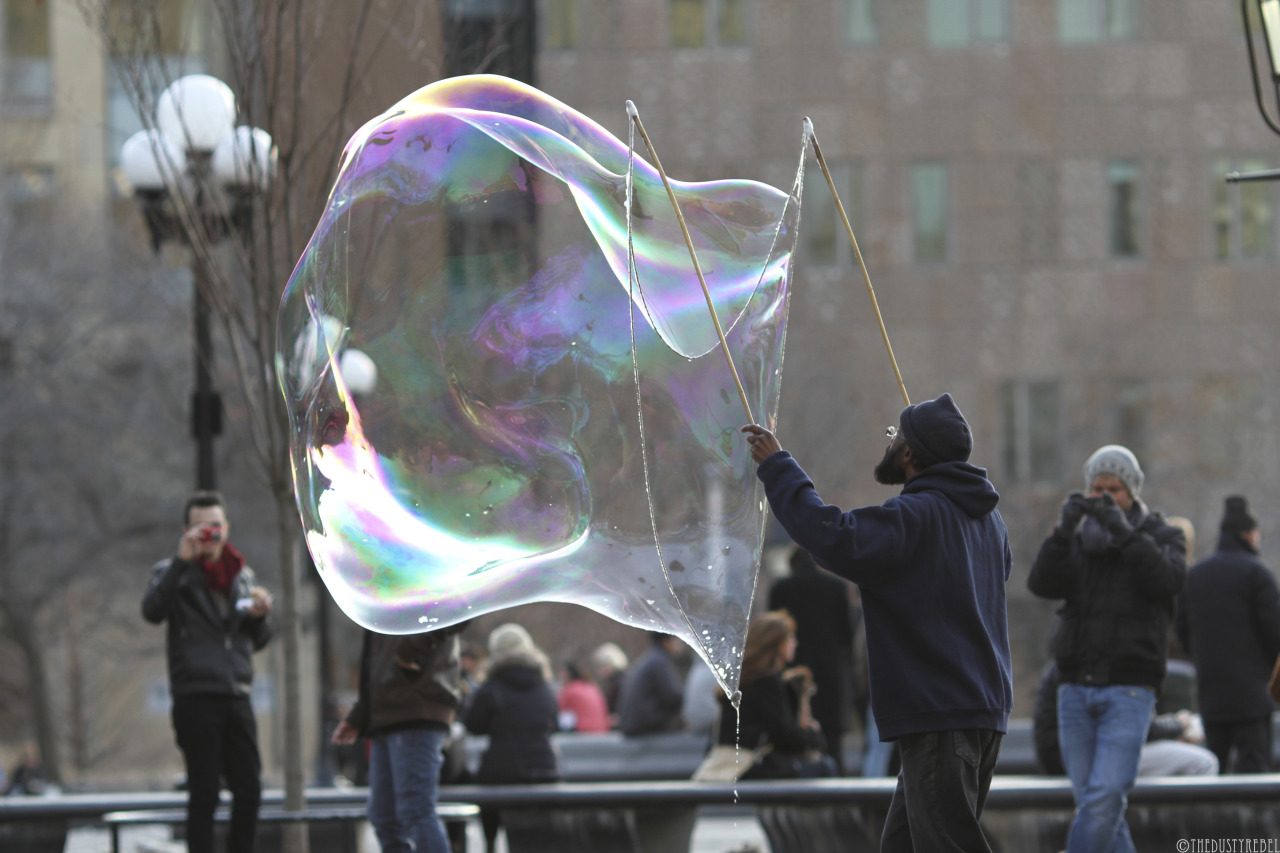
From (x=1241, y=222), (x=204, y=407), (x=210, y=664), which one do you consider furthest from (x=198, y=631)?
(x=1241, y=222)

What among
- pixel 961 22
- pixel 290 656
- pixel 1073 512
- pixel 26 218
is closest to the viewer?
pixel 1073 512

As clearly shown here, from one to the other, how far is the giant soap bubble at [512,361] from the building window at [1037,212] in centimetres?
2171

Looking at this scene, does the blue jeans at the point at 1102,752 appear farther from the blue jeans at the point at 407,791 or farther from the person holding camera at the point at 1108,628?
the blue jeans at the point at 407,791

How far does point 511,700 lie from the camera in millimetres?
9648

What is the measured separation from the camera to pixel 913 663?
207 inches

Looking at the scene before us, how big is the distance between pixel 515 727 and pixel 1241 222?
21.2 m

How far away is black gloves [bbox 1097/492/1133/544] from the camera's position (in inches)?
294

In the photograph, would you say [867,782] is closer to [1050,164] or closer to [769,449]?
[769,449]

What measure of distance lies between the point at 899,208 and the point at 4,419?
13.6m

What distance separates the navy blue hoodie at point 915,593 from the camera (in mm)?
5164

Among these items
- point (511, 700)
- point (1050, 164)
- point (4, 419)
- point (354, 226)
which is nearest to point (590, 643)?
point (4, 419)

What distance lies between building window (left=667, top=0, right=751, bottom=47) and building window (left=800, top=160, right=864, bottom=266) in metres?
2.40

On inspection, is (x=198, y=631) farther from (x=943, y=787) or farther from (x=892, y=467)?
(x=943, y=787)

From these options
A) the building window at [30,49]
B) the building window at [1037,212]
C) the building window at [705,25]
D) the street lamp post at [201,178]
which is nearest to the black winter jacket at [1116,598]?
the street lamp post at [201,178]
